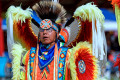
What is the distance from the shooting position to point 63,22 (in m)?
4.58

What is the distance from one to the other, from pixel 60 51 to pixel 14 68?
0.66 meters

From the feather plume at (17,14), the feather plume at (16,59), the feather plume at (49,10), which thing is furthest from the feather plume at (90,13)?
the feather plume at (16,59)

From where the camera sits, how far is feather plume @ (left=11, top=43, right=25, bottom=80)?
14.1 feet

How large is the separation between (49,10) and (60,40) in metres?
0.50

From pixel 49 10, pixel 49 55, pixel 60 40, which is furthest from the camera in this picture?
pixel 60 40

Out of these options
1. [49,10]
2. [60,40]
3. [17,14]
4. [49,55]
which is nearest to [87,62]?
[49,55]

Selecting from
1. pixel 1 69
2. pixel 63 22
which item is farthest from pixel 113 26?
pixel 63 22

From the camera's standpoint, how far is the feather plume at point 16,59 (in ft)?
14.1

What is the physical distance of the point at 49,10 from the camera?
4305 mm

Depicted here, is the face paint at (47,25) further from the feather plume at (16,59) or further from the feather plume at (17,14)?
the feather plume at (16,59)

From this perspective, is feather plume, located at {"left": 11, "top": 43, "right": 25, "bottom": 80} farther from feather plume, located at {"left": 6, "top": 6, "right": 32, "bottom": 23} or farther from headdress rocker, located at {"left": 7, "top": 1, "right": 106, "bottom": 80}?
feather plume, located at {"left": 6, "top": 6, "right": 32, "bottom": 23}

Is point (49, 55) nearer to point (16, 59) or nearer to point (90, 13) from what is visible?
point (16, 59)

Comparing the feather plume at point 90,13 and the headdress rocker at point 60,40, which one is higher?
the feather plume at point 90,13

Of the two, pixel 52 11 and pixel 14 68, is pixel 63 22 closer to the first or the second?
pixel 52 11
